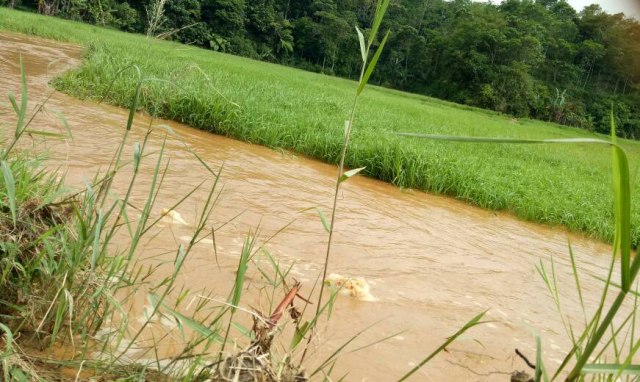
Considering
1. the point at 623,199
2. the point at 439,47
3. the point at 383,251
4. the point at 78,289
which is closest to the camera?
the point at 623,199

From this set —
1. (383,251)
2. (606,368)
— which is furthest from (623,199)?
(383,251)

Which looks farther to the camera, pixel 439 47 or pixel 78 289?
pixel 439 47

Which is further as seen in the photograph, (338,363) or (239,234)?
(239,234)

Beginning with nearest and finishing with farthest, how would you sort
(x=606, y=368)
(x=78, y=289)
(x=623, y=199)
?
(x=623, y=199)
(x=606, y=368)
(x=78, y=289)

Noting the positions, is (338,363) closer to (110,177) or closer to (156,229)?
(110,177)

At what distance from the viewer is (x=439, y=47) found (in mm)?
46500

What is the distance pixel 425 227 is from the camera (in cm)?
420

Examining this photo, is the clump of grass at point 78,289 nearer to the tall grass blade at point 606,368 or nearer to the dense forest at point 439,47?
the tall grass blade at point 606,368

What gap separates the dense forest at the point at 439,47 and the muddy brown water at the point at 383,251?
23.0 meters

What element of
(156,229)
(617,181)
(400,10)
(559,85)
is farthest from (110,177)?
(400,10)

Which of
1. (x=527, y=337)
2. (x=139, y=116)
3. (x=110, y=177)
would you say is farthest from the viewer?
(x=139, y=116)

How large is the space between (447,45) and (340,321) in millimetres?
45328

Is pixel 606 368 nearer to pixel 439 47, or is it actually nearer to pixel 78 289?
pixel 78 289

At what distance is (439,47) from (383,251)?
152ft
